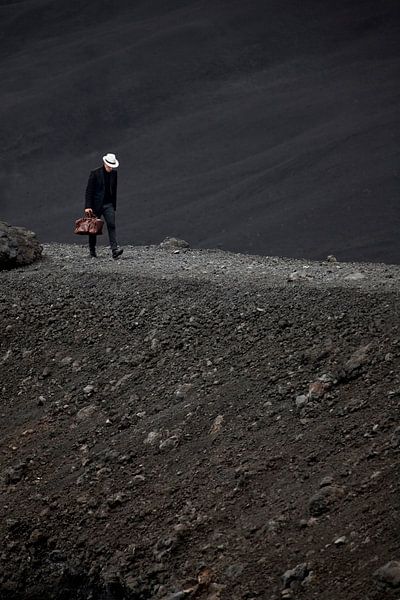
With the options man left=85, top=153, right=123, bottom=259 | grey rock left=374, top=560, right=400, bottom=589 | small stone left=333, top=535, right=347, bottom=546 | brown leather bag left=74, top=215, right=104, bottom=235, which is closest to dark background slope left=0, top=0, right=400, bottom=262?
man left=85, top=153, right=123, bottom=259

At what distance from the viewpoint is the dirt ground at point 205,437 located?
20.4 ft

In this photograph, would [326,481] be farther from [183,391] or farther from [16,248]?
[16,248]

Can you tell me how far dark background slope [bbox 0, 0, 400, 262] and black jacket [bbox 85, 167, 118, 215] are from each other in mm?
8152

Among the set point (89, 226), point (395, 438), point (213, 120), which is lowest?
point (213, 120)

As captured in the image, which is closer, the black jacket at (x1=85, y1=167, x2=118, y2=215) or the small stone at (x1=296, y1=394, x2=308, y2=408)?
the small stone at (x1=296, y1=394, x2=308, y2=408)

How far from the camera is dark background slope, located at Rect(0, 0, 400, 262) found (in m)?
20.9

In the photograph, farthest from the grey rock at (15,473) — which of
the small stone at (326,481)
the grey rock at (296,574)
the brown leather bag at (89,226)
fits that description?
the brown leather bag at (89,226)

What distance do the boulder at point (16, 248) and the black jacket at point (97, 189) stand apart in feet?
4.36

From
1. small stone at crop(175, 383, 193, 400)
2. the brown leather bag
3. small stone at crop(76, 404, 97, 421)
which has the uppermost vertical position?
the brown leather bag

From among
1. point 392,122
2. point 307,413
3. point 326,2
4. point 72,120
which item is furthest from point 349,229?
point 326,2

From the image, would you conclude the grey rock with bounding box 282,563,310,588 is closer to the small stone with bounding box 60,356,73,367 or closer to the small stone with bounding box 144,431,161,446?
the small stone with bounding box 144,431,161,446

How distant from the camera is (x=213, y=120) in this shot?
2569 cm

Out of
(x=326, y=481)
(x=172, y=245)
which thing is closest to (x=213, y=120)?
(x=172, y=245)

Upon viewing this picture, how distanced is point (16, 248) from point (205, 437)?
18.7ft
